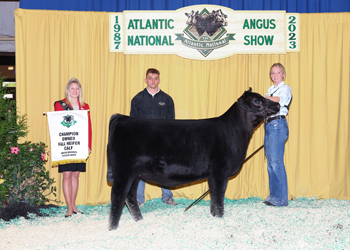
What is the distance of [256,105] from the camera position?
3238mm

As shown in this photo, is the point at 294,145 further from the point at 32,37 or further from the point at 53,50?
the point at 32,37

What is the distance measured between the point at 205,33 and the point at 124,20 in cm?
117

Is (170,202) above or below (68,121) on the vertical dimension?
below

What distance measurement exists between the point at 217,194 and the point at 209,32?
2.42m

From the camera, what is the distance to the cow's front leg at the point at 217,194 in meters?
3.06

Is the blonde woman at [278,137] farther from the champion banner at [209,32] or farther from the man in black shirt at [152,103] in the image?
the man in black shirt at [152,103]

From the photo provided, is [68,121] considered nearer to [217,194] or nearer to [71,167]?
[71,167]

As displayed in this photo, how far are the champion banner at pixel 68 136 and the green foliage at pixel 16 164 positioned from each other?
372 mm

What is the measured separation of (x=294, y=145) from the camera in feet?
14.7

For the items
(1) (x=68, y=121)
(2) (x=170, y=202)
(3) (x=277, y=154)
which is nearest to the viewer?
(1) (x=68, y=121)

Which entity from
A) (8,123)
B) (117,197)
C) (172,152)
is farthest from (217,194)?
(8,123)

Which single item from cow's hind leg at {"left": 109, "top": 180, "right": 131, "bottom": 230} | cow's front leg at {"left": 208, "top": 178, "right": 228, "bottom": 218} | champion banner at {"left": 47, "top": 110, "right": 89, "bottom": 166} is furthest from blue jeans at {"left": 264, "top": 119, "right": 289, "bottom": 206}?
champion banner at {"left": 47, "top": 110, "right": 89, "bottom": 166}

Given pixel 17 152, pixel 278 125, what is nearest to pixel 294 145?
pixel 278 125

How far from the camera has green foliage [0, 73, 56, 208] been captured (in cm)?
353
